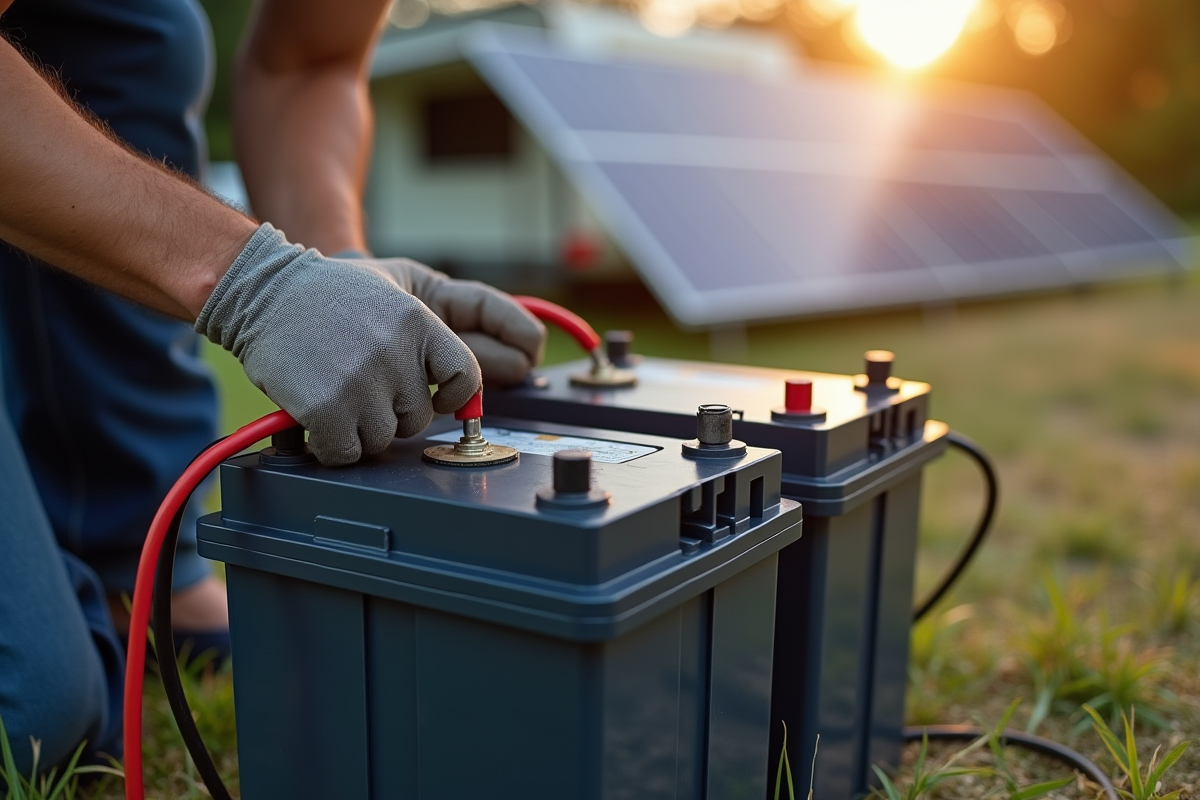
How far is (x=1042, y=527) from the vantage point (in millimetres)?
2963

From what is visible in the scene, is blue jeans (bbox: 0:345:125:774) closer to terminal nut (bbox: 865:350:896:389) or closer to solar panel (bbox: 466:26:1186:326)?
terminal nut (bbox: 865:350:896:389)

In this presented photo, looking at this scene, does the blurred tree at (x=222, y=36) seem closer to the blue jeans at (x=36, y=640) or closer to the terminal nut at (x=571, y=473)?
the blue jeans at (x=36, y=640)

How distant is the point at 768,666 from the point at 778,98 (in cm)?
840

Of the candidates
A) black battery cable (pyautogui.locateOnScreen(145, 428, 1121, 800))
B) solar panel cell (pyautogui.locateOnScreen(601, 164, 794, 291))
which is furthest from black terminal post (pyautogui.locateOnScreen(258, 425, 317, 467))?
solar panel cell (pyautogui.locateOnScreen(601, 164, 794, 291))

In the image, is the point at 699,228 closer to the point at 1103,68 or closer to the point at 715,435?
the point at 715,435

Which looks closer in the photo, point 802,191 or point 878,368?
point 878,368

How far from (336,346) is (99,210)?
34 centimetres

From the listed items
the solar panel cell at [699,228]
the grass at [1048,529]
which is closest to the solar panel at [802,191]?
the solar panel cell at [699,228]

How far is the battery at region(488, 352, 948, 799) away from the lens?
1333mm

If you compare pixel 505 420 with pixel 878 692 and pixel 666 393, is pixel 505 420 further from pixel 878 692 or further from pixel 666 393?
pixel 878 692

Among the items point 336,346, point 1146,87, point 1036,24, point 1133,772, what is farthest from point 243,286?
point 1036,24

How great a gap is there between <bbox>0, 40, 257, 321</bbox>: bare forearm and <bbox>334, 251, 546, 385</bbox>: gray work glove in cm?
30

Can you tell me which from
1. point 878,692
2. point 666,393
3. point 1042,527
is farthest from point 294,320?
point 1042,527

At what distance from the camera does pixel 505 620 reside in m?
0.95
